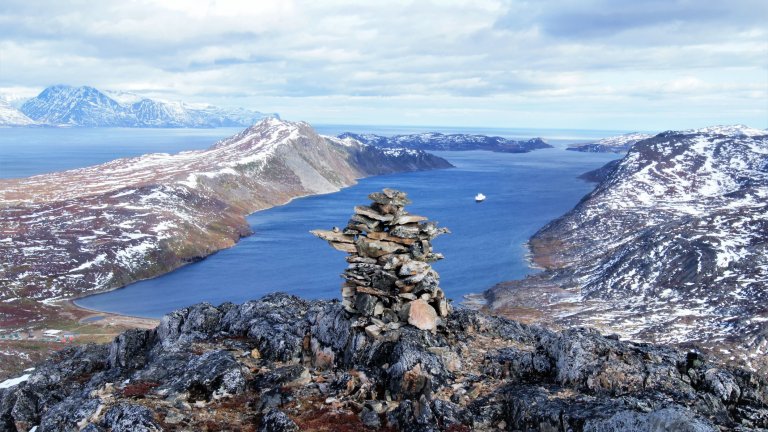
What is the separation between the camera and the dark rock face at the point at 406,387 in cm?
2444

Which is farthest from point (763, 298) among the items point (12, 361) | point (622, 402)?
point (12, 361)

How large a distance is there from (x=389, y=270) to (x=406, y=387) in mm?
8397

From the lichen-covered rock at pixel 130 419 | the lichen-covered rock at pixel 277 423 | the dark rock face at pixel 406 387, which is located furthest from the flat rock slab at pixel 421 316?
the lichen-covered rock at pixel 130 419

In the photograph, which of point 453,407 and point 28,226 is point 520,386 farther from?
point 28,226

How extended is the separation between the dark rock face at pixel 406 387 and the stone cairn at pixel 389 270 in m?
1.18

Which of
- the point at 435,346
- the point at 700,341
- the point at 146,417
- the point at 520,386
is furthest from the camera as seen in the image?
the point at 700,341

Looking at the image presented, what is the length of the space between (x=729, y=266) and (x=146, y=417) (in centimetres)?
15543

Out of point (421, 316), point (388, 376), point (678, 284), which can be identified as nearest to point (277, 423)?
point (388, 376)

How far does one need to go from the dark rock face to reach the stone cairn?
1182mm

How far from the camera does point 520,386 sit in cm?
2802

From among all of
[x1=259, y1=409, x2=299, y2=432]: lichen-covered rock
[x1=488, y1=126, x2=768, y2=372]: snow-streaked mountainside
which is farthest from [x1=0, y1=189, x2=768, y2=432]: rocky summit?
[x1=488, y1=126, x2=768, y2=372]: snow-streaked mountainside

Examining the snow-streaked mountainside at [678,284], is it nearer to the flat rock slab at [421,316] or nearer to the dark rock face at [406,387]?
the dark rock face at [406,387]

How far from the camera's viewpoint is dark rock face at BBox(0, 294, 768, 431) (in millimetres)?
24438

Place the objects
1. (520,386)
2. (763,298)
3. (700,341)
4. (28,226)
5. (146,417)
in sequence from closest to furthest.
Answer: (146,417), (520,386), (700,341), (763,298), (28,226)
